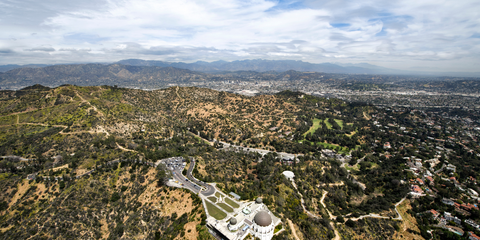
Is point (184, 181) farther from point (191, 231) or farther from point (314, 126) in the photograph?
point (314, 126)

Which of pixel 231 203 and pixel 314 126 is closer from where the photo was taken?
pixel 231 203

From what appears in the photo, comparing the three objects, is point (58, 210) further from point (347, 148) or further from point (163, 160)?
point (347, 148)

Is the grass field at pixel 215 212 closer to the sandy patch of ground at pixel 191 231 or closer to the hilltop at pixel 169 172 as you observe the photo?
the hilltop at pixel 169 172

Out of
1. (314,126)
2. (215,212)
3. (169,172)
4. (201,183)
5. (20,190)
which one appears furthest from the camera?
(314,126)

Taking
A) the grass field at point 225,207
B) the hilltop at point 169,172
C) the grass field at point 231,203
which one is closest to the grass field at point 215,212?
the grass field at point 225,207

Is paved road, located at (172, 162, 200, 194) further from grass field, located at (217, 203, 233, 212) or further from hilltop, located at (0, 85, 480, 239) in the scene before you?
grass field, located at (217, 203, 233, 212)

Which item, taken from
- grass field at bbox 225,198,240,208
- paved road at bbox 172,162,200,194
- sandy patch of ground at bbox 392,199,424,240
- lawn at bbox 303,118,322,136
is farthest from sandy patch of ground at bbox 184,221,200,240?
lawn at bbox 303,118,322,136

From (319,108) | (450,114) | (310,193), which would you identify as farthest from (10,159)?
(450,114)

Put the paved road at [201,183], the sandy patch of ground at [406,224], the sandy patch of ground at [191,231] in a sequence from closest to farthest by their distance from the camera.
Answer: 1. the sandy patch of ground at [191,231]
2. the paved road at [201,183]
3. the sandy patch of ground at [406,224]

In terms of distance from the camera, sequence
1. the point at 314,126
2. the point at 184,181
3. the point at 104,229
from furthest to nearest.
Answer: the point at 314,126
the point at 184,181
the point at 104,229

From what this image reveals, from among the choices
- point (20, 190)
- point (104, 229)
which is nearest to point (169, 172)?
point (104, 229)
